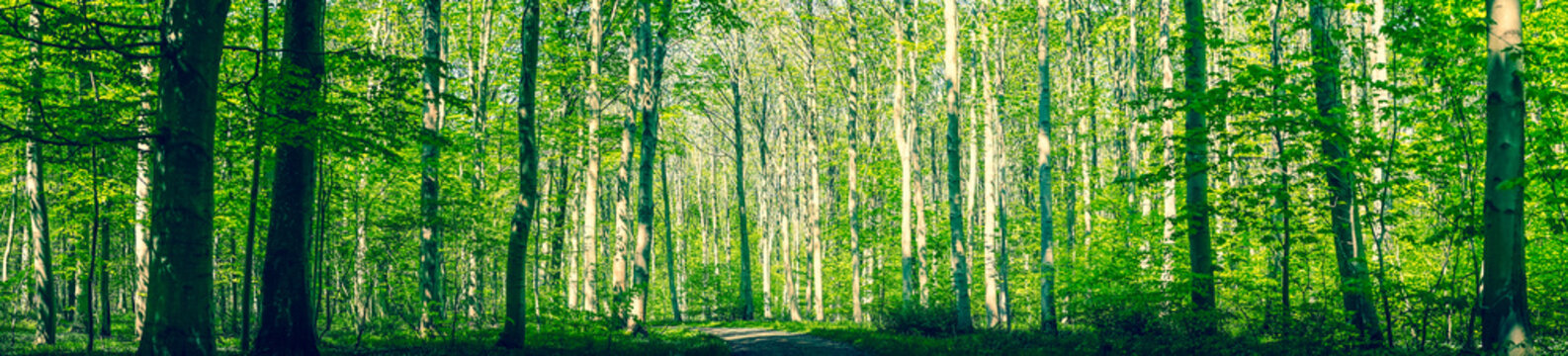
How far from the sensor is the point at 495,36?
76.8 ft

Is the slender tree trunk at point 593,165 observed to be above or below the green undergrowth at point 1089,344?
above

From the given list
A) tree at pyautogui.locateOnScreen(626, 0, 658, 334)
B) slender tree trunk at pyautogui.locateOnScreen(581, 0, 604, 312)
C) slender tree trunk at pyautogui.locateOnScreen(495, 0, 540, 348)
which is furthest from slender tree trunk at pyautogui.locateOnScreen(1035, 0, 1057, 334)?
slender tree trunk at pyautogui.locateOnScreen(495, 0, 540, 348)

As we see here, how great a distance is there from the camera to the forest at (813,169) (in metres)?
6.42

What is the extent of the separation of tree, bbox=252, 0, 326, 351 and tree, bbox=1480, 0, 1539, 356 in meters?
10.8

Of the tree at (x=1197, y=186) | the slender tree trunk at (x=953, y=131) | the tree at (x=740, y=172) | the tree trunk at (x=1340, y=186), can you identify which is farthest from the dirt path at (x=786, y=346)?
the tree at (x=740, y=172)

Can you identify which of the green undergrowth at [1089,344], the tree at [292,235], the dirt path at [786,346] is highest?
the tree at [292,235]

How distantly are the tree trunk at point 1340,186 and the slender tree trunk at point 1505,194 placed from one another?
5.59ft

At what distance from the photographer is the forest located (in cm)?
642

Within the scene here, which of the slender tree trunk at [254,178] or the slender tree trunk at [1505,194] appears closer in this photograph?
the slender tree trunk at [1505,194]

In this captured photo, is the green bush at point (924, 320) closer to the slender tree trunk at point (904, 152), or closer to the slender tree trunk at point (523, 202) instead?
the slender tree trunk at point (904, 152)

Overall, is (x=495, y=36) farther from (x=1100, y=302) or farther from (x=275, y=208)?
(x=1100, y=302)

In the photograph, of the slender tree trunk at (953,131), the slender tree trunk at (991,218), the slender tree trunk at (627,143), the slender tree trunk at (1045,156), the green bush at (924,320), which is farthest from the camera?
the slender tree trunk at (1045,156)

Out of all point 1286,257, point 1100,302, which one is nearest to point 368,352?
point 1100,302

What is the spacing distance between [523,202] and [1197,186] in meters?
9.14
